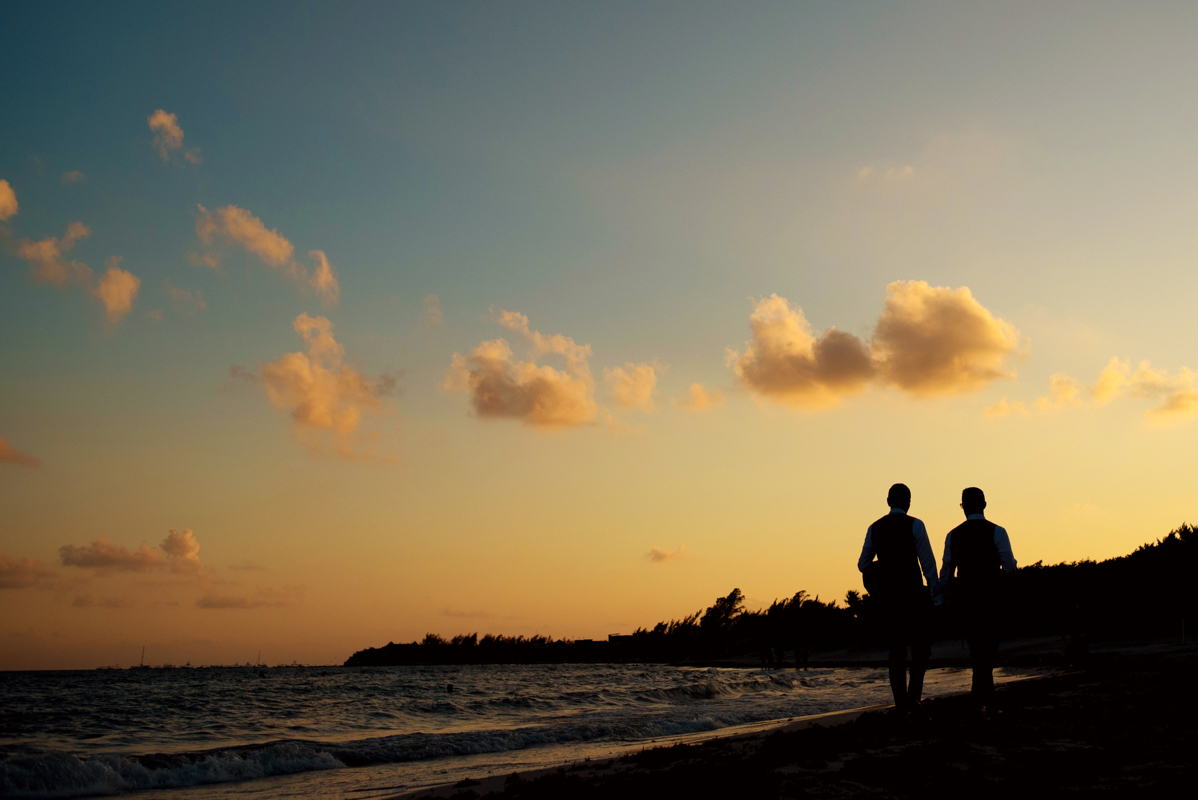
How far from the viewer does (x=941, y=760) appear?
6.01m

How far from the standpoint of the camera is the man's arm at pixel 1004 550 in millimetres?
7488

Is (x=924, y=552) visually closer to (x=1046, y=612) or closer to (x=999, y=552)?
(x=999, y=552)

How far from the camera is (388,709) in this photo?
3216 centimetres

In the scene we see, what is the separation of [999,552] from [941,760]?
2.52 metres

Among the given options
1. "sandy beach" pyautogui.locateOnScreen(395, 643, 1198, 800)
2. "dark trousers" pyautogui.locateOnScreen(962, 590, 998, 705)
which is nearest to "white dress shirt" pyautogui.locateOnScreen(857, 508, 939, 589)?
"dark trousers" pyautogui.locateOnScreen(962, 590, 998, 705)

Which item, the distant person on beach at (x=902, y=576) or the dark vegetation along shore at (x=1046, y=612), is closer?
the distant person on beach at (x=902, y=576)

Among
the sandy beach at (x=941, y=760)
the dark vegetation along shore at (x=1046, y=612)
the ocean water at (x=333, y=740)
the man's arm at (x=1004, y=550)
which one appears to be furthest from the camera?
the dark vegetation along shore at (x=1046, y=612)

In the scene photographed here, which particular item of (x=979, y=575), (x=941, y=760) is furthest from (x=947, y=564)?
(x=941, y=760)

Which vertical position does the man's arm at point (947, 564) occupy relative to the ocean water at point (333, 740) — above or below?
above

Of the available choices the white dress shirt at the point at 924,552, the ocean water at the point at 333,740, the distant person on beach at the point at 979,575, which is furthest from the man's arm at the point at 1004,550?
the ocean water at the point at 333,740

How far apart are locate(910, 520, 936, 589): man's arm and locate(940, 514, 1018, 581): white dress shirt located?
182 mm

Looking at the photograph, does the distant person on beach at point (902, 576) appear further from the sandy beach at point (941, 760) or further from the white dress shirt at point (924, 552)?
the sandy beach at point (941, 760)

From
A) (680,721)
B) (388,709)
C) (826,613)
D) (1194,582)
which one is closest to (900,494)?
(680,721)

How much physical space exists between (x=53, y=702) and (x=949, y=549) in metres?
56.4
